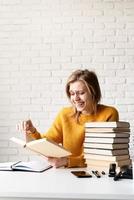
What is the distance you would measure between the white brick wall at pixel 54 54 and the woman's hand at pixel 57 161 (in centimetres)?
144

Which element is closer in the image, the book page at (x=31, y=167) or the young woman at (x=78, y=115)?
the book page at (x=31, y=167)

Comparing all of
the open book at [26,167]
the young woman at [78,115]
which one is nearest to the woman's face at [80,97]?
the young woman at [78,115]

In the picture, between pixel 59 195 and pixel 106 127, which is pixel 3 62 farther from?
pixel 59 195

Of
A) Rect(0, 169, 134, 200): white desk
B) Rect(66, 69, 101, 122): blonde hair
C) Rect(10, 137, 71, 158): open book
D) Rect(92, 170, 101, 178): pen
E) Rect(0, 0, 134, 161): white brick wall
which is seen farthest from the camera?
Rect(0, 0, 134, 161): white brick wall

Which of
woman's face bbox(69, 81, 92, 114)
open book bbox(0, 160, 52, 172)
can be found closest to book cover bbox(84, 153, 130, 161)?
open book bbox(0, 160, 52, 172)

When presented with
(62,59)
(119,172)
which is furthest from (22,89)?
(119,172)

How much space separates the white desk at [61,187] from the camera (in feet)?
4.23

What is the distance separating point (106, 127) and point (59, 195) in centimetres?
57

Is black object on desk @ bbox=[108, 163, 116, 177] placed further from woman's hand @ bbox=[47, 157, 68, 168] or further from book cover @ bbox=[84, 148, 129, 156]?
woman's hand @ bbox=[47, 157, 68, 168]

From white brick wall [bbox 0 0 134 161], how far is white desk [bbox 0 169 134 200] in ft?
5.71

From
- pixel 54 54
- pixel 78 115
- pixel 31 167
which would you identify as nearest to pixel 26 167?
pixel 31 167

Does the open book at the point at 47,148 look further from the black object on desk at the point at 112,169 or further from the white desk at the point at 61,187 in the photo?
the black object on desk at the point at 112,169

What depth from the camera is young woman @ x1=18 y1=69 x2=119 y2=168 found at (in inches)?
87.0

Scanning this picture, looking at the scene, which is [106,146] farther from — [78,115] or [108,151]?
[78,115]
